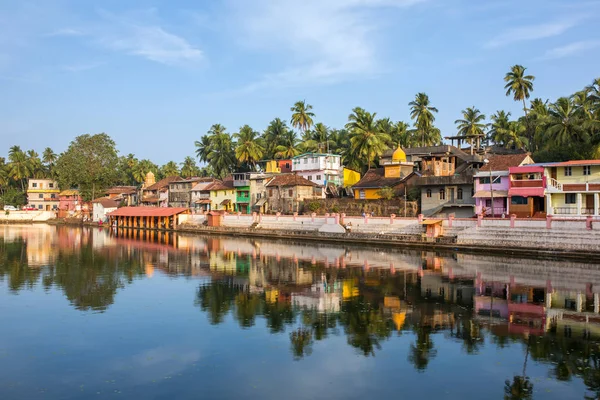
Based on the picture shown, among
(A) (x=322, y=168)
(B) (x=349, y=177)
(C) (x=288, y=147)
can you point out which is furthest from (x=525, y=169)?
(C) (x=288, y=147)

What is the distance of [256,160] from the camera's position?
266 ft

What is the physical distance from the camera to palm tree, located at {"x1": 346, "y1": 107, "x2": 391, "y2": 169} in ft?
217

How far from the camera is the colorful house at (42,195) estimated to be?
105 m

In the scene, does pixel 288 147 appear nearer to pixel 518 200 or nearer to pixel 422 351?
pixel 518 200

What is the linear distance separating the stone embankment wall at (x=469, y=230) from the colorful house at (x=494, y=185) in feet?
14.1

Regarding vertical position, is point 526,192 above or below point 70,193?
below

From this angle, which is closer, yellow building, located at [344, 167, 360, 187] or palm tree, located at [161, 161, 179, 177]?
yellow building, located at [344, 167, 360, 187]

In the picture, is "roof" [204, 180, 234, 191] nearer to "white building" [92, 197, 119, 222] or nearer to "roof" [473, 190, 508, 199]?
"white building" [92, 197, 119, 222]

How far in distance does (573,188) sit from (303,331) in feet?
103

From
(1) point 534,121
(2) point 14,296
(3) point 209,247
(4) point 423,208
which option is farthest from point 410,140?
(2) point 14,296

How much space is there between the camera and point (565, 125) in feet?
164

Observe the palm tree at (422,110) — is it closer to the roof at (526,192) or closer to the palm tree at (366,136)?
the palm tree at (366,136)

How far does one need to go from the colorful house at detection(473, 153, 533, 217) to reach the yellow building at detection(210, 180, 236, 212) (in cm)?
3741

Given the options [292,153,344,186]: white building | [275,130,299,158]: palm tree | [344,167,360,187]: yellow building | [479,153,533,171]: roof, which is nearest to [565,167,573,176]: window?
[479,153,533,171]: roof
